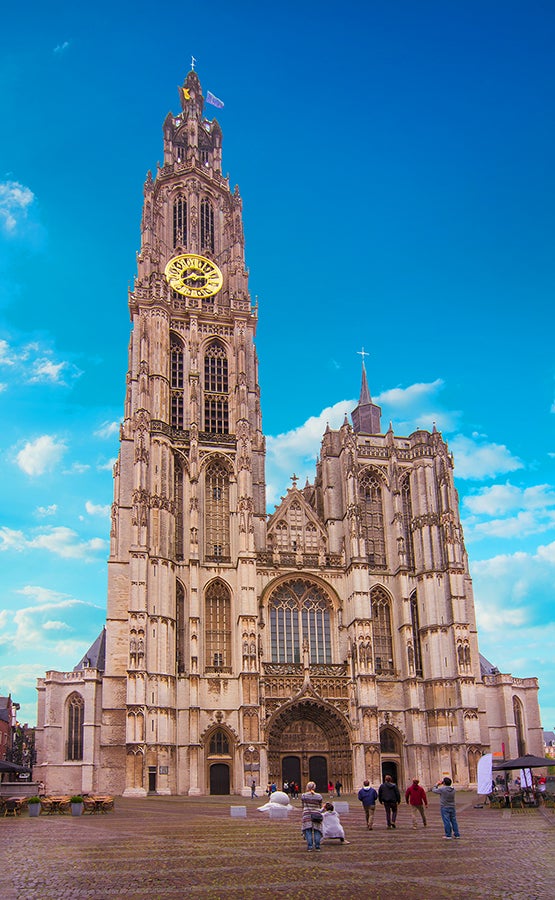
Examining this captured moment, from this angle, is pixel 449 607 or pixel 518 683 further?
pixel 518 683

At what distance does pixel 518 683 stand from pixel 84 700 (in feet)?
120

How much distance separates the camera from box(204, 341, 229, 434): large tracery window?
68125 millimetres

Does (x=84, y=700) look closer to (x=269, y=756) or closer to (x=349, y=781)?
(x=269, y=756)

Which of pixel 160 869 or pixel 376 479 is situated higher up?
pixel 376 479

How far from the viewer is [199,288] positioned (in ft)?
245

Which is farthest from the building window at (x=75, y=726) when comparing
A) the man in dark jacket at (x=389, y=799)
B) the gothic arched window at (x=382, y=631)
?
the man in dark jacket at (x=389, y=799)

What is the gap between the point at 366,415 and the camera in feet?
250

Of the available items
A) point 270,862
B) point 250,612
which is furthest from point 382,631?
point 270,862

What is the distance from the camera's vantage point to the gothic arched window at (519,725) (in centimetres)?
7006

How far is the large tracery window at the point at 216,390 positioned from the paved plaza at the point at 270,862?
41911 millimetres

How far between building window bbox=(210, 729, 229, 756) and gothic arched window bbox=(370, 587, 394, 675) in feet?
41.7

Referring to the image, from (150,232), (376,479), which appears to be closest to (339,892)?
(376,479)

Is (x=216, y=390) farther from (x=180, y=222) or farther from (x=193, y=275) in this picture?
(x=180, y=222)

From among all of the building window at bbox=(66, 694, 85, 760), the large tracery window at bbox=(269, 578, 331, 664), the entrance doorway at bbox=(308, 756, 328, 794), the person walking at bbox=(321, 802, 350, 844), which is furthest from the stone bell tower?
the person walking at bbox=(321, 802, 350, 844)
